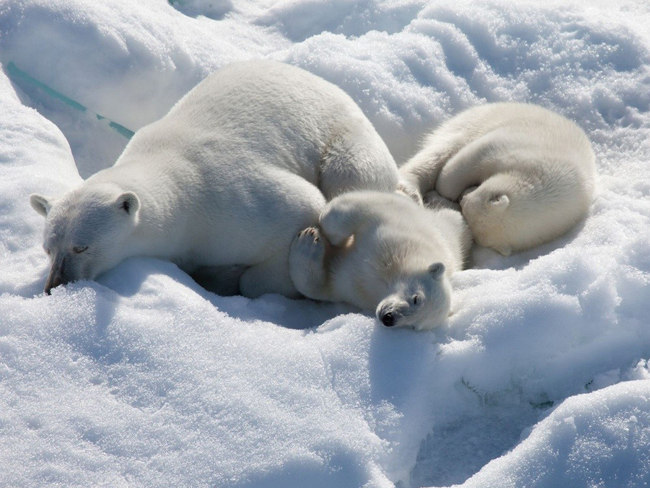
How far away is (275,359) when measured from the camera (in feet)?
11.0

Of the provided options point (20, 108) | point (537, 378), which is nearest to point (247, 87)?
point (20, 108)

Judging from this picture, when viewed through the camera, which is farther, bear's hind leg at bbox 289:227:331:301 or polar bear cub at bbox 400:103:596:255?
polar bear cub at bbox 400:103:596:255

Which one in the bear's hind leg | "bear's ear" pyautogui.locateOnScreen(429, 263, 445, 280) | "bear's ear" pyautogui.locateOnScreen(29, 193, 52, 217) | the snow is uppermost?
"bear's ear" pyautogui.locateOnScreen(29, 193, 52, 217)

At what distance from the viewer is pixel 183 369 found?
10.5 ft

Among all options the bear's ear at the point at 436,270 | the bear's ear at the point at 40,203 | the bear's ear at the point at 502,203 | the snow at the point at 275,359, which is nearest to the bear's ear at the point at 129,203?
the snow at the point at 275,359

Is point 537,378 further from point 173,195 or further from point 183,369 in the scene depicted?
point 173,195

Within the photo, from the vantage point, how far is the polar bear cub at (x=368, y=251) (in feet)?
12.9

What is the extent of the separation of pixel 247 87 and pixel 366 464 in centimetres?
257

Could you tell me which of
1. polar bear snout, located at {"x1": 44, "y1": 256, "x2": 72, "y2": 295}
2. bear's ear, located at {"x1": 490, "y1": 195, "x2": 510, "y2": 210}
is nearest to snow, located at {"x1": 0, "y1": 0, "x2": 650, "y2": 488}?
polar bear snout, located at {"x1": 44, "y1": 256, "x2": 72, "y2": 295}

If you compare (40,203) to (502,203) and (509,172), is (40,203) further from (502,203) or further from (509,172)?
(509,172)

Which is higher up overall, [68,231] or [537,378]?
[68,231]

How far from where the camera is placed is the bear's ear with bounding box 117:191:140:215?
147 inches

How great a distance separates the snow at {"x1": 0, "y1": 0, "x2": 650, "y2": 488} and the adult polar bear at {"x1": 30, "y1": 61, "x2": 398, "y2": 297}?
7.2 inches

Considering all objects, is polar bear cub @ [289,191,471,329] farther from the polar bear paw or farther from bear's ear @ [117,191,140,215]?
bear's ear @ [117,191,140,215]
